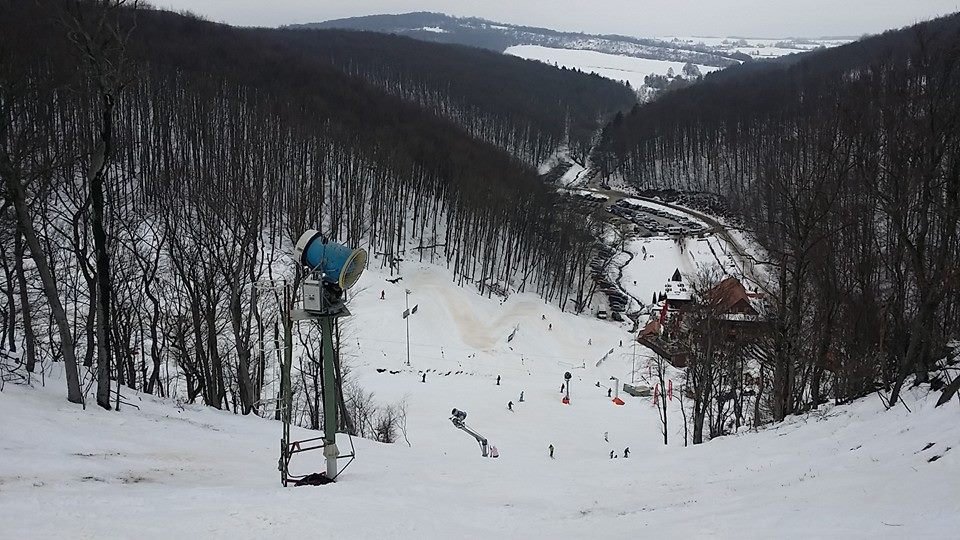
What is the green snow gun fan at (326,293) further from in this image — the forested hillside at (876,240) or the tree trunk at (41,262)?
the forested hillside at (876,240)

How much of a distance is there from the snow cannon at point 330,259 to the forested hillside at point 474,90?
104101 mm

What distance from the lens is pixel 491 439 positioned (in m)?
24.3

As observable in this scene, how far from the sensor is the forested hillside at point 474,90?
13438cm

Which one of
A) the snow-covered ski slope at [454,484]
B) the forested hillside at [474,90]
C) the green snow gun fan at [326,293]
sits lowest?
the snow-covered ski slope at [454,484]

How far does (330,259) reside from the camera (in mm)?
8852

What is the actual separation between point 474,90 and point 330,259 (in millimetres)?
145088

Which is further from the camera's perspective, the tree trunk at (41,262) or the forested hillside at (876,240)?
the forested hillside at (876,240)

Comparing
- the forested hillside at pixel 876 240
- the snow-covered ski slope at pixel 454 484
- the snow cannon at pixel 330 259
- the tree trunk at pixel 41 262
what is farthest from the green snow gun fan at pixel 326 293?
the forested hillside at pixel 876 240

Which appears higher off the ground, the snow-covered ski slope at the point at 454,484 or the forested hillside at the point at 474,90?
the forested hillside at the point at 474,90

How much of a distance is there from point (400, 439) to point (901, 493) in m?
18.2

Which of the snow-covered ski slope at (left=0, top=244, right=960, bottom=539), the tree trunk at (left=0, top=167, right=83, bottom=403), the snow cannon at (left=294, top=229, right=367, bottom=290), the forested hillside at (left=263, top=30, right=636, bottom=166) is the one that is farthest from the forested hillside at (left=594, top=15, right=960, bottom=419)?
the forested hillside at (left=263, top=30, right=636, bottom=166)

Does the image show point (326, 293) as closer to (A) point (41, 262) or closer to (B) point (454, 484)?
(B) point (454, 484)

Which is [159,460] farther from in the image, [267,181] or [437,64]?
[437,64]

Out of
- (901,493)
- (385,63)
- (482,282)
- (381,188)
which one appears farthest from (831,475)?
(385,63)
